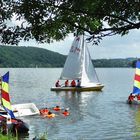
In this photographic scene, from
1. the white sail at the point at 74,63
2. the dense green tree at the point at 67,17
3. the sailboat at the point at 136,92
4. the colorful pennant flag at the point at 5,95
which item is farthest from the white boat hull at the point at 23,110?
the white sail at the point at 74,63

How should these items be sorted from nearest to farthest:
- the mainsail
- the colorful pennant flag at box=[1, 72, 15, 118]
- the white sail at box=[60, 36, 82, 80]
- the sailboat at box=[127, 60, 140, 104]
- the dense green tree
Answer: the dense green tree, the colorful pennant flag at box=[1, 72, 15, 118], the sailboat at box=[127, 60, 140, 104], the mainsail, the white sail at box=[60, 36, 82, 80]

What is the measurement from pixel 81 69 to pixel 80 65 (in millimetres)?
645

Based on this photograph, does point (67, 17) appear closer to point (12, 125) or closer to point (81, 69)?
point (12, 125)

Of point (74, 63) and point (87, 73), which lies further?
point (74, 63)

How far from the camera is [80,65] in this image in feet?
214

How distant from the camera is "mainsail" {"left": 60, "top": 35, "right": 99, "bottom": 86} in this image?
64.5 meters

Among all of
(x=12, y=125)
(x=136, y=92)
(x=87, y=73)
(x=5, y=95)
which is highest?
(x=87, y=73)

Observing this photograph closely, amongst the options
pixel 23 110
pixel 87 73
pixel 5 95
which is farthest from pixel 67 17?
pixel 87 73

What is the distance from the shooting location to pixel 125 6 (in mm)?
8648

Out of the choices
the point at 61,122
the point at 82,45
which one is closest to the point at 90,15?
the point at 61,122

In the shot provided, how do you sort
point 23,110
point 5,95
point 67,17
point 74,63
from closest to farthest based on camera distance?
point 67,17 < point 5,95 < point 23,110 < point 74,63

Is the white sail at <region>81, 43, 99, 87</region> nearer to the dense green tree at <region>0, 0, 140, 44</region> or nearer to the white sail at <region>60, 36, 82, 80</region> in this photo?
→ the white sail at <region>60, 36, 82, 80</region>

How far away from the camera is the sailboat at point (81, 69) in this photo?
64188 mm

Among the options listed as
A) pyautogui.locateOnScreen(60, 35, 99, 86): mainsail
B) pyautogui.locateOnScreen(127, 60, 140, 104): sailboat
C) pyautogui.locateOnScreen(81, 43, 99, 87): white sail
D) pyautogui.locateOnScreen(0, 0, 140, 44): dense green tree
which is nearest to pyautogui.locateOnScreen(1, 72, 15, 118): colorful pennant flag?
pyautogui.locateOnScreen(0, 0, 140, 44): dense green tree
